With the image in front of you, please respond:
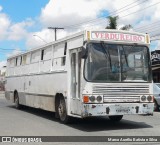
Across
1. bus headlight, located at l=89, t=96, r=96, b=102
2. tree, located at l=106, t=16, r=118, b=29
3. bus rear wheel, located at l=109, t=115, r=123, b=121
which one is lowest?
bus rear wheel, located at l=109, t=115, r=123, b=121

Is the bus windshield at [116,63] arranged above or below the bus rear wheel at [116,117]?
above

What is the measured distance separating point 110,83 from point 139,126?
81.5 inches

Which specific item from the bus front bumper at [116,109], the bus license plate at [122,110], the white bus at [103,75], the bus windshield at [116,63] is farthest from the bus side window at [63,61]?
the bus license plate at [122,110]

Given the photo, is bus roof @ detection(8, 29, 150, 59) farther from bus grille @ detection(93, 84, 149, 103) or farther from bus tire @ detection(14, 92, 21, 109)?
bus tire @ detection(14, 92, 21, 109)

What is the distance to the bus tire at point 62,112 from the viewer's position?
14006 mm

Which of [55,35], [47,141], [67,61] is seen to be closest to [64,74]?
[67,61]

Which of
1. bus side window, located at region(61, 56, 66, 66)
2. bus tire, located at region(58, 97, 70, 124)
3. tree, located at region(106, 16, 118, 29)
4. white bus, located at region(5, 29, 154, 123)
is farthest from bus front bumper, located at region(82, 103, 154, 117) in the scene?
tree, located at region(106, 16, 118, 29)

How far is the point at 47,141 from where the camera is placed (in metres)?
10.4

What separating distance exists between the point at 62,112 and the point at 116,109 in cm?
255

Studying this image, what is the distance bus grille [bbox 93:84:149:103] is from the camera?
1243cm

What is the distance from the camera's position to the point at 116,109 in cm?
1253

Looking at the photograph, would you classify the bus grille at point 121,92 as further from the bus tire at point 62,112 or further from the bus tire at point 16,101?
the bus tire at point 16,101

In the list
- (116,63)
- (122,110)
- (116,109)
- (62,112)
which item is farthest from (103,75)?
(62,112)

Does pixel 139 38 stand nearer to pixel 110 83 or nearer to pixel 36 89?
pixel 110 83
